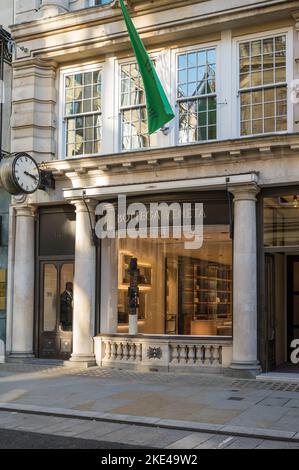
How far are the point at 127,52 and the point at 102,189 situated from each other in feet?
11.7

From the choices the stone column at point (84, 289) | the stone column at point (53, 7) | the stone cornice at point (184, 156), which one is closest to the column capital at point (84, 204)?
the stone column at point (84, 289)

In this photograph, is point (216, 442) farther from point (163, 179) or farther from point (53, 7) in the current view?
point (53, 7)

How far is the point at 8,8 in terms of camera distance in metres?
17.2

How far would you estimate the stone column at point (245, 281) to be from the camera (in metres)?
13.3

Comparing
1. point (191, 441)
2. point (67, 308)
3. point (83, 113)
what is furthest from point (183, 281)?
point (191, 441)

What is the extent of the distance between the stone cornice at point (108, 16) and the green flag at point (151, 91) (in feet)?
4.11

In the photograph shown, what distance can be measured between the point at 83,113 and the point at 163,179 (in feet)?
10.6

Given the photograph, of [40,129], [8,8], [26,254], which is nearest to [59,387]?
[26,254]

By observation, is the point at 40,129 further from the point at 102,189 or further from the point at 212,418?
the point at 212,418

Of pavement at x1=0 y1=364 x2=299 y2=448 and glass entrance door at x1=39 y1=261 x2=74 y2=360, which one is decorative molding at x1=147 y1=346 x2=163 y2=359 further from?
glass entrance door at x1=39 y1=261 x2=74 y2=360

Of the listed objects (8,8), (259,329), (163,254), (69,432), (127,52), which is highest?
(8,8)

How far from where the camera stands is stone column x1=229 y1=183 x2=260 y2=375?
1326 centimetres

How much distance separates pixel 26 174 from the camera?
15000 mm

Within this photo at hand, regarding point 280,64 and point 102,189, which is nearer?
point 280,64
